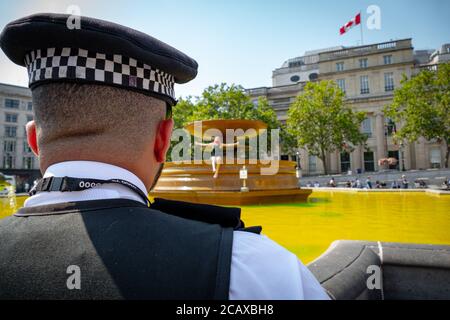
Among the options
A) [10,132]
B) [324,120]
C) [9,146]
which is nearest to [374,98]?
[324,120]

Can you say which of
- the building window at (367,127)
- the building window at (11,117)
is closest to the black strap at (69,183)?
the building window at (367,127)

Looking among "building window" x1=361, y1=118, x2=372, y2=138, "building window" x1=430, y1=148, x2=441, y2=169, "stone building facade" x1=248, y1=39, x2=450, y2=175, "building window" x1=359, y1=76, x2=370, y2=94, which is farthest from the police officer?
"building window" x1=359, y1=76, x2=370, y2=94

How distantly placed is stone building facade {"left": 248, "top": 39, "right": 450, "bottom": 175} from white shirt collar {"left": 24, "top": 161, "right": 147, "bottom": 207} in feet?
140

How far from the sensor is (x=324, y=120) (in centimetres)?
A: 3569

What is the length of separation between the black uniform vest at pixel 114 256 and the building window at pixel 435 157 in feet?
160

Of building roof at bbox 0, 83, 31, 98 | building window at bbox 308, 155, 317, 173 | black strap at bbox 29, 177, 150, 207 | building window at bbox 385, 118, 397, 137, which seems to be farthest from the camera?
building roof at bbox 0, 83, 31, 98

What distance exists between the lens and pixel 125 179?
112cm

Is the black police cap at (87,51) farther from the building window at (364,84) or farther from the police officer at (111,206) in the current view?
the building window at (364,84)

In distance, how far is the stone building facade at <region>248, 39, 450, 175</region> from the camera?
40.8 m

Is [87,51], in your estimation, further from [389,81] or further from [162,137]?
[389,81]

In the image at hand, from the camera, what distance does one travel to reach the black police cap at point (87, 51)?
115 centimetres

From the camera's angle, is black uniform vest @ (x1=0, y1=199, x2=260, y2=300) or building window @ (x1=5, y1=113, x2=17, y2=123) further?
building window @ (x1=5, y1=113, x2=17, y2=123)

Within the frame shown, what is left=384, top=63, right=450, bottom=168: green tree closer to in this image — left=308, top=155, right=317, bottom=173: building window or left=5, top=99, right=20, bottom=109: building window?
left=308, top=155, right=317, bottom=173: building window

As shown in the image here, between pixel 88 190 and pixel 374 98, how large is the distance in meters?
48.1
